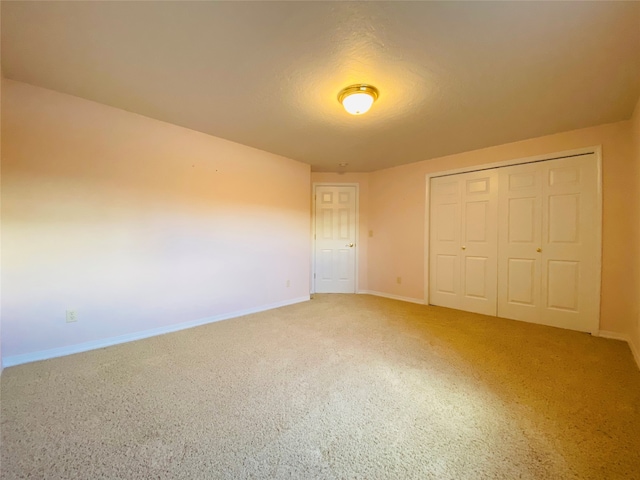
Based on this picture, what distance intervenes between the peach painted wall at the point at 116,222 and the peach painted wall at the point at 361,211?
159cm

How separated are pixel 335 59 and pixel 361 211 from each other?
328 centimetres

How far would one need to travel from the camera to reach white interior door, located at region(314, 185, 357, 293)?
483cm

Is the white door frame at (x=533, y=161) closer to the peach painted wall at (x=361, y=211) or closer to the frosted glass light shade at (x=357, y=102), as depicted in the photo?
the peach painted wall at (x=361, y=211)

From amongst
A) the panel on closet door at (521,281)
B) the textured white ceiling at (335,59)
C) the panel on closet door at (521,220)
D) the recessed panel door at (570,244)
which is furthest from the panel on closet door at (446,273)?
the textured white ceiling at (335,59)

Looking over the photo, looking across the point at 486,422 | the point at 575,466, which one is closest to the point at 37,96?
the point at 486,422

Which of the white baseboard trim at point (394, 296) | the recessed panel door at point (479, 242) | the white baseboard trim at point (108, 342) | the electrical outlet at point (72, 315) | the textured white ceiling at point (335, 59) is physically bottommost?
the white baseboard trim at point (394, 296)

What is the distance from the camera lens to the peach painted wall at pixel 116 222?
2088 mm

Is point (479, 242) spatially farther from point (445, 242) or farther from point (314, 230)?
point (314, 230)

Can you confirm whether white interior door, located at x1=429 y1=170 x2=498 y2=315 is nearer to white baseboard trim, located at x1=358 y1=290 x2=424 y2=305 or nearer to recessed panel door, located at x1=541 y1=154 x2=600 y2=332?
white baseboard trim, located at x1=358 y1=290 x2=424 y2=305

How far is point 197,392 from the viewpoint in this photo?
1.70 metres

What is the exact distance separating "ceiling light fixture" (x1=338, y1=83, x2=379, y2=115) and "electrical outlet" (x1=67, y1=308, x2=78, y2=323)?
Result: 3.10 metres

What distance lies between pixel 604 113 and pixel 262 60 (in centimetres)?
334

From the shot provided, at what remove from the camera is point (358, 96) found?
204cm

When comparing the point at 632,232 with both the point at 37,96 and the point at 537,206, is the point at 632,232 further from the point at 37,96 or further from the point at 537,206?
the point at 37,96
